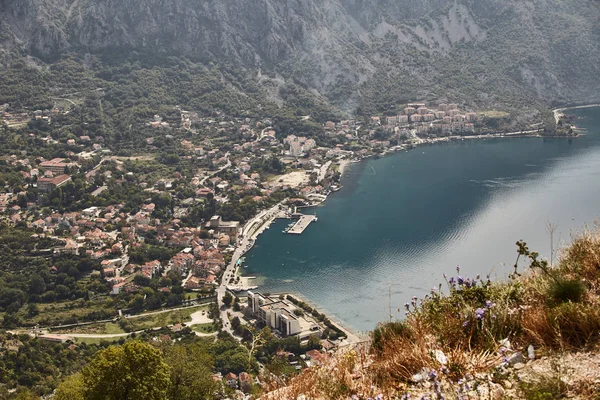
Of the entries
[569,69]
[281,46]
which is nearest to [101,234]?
[281,46]

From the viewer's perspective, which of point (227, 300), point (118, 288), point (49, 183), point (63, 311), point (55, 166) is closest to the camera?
point (63, 311)

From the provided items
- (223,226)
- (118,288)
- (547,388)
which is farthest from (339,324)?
(547,388)

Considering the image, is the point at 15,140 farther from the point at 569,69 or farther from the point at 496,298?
the point at 569,69

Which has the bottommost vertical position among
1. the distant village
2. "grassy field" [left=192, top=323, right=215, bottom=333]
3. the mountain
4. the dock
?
"grassy field" [left=192, top=323, right=215, bottom=333]

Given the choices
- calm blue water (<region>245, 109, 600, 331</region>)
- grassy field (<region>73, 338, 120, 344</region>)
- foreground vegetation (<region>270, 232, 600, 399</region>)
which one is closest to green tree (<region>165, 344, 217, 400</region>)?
foreground vegetation (<region>270, 232, 600, 399</region>)

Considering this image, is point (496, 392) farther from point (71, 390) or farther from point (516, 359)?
point (71, 390)

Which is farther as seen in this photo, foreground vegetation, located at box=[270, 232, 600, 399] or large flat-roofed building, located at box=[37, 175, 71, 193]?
large flat-roofed building, located at box=[37, 175, 71, 193]

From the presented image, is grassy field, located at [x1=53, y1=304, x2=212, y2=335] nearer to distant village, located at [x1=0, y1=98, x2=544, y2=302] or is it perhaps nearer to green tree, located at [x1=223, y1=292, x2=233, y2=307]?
green tree, located at [x1=223, y1=292, x2=233, y2=307]
